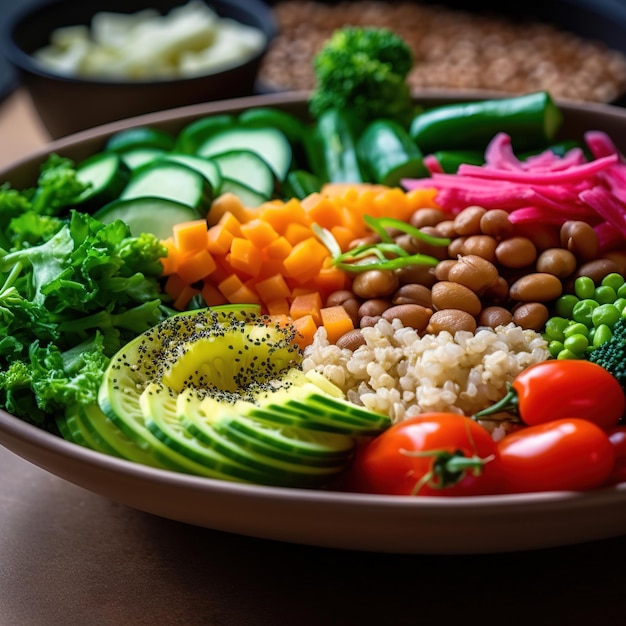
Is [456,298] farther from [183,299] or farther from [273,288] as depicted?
[183,299]

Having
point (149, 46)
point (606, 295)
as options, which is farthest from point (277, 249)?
point (149, 46)

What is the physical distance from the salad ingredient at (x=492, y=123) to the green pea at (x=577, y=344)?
3.62 feet

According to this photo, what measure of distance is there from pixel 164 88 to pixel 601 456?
2443 millimetres

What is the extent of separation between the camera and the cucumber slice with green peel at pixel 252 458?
69.2 inches

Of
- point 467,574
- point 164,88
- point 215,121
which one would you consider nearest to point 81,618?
point 467,574

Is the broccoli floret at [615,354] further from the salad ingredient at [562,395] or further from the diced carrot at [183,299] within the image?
the diced carrot at [183,299]

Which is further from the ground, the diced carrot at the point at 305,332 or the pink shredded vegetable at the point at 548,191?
the pink shredded vegetable at the point at 548,191

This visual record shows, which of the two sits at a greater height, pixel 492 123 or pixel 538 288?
pixel 492 123

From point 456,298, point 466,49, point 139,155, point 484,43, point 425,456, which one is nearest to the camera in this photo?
point 425,456

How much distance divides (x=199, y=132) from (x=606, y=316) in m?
1.61

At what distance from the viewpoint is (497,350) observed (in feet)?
6.73

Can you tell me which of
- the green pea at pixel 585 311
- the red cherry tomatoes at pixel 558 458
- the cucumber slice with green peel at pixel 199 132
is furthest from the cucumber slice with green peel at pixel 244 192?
the red cherry tomatoes at pixel 558 458

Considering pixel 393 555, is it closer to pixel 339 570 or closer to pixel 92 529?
pixel 339 570

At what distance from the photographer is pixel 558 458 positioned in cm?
172
